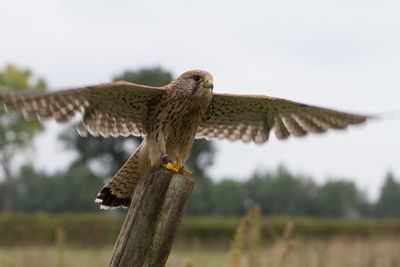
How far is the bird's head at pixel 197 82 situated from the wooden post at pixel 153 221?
2.59ft

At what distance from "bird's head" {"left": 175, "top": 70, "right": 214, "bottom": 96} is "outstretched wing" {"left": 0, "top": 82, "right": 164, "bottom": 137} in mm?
181

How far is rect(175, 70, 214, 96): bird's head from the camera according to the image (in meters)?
2.91

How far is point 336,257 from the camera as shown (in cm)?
876

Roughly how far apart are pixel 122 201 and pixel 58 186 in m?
56.3

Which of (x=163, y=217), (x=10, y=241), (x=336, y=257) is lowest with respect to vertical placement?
(x=10, y=241)

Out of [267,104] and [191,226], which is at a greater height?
[267,104]

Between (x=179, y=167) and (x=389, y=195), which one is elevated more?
(x=179, y=167)

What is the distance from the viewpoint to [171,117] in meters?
3.03

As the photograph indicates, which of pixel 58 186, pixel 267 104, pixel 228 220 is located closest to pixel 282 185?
pixel 58 186

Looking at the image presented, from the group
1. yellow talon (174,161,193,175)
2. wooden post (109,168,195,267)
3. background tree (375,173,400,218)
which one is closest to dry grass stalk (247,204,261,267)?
yellow talon (174,161,193,175)

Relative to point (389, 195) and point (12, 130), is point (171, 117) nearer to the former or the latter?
point (12, 130)

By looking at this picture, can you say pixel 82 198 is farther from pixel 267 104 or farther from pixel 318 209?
pixel 267 104

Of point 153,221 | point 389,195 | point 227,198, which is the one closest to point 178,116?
point 153,221

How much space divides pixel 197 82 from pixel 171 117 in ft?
0.97
